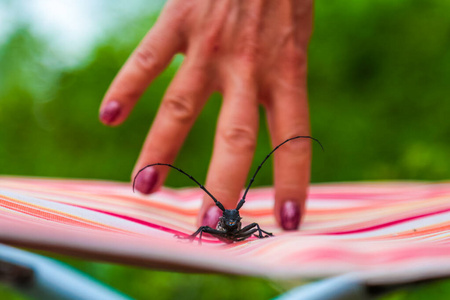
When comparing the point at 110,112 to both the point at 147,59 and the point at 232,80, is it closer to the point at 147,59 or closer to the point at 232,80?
the point at 147,59

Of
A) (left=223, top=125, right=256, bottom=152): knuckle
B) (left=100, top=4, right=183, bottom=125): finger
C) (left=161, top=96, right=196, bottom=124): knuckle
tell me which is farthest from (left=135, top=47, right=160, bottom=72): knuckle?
(left=223, top=125, right=256, bottom=152): knuckle

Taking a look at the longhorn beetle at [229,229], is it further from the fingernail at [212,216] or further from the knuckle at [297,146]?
the knuckle at [297,146]

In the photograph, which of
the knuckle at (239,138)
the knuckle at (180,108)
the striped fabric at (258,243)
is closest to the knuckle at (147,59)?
the knuckle at (180,108)

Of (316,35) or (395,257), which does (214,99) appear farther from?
(395,257)

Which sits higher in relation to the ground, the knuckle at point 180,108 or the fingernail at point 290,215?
the knuckle at point 180,108

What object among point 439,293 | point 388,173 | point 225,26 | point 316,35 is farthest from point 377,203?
point 316,35

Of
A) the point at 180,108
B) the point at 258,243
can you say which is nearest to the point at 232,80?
the point at 180,108

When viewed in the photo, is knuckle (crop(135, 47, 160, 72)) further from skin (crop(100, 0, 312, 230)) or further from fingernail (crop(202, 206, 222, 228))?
fingernail (crop(202, 206, 222, 228))
